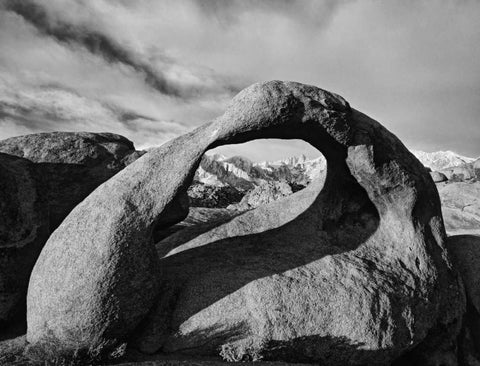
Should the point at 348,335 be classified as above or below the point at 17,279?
below

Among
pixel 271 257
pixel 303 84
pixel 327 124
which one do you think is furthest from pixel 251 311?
pixel 303 84

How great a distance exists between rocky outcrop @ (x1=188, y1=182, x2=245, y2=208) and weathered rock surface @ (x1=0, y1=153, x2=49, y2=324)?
1686 cm

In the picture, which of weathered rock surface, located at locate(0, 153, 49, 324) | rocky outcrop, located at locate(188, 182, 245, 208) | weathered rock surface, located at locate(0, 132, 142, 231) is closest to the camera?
weathered rock surface, located at locate(0, 153, 49, 324)

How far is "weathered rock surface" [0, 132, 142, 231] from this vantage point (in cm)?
679

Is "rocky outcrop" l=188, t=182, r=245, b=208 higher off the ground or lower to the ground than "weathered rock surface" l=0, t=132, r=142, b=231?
higher

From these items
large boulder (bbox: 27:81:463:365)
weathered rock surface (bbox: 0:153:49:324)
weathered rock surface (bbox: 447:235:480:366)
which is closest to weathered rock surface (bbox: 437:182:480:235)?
weathered rock surface (bbox: 447:235:480:366)

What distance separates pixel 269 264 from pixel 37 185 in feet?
14.5

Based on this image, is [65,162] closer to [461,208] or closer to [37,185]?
[37,185]

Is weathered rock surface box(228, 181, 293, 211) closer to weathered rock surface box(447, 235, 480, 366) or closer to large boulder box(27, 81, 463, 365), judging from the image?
weathered rock surface box(447, 235, 480, 366)

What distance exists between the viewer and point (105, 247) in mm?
5242

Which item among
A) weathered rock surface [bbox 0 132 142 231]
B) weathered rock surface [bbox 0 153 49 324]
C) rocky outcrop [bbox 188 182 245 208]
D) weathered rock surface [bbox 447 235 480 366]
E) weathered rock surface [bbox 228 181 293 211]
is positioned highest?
rocky outcrop [bbox 188 182 245 208]

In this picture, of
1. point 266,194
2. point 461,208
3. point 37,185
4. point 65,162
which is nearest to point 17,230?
point 37,185

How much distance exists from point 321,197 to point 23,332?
6.23 m

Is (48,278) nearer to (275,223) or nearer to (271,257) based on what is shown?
(271,257)
